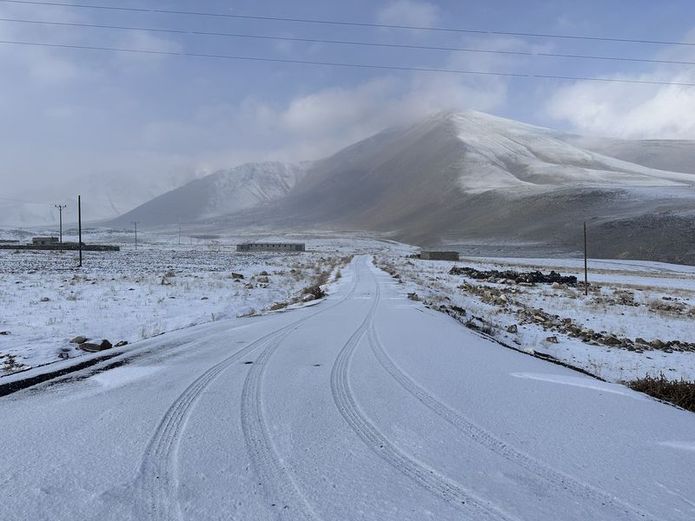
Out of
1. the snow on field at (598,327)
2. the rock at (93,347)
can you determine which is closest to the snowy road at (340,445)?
the rock at (93,347)

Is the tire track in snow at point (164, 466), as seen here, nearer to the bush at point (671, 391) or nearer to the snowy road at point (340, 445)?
the snowy road at point (340, 445)

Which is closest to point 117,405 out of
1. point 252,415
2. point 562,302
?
point 252,415

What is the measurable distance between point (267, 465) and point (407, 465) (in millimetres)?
1105

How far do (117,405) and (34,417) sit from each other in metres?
0.75

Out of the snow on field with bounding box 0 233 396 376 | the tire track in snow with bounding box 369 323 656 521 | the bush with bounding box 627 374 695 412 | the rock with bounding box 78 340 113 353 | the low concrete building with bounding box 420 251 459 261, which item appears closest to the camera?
the tire track in snow with bounding box 369 323 656 521

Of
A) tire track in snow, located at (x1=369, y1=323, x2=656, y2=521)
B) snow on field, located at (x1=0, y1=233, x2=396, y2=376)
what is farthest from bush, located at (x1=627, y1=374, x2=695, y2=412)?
snow on field, located at (x1=0, y1=233, x2=396, y2=376)

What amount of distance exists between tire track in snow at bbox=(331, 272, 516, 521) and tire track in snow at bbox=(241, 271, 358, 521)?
2.71ft

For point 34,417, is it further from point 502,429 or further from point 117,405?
point 502,429

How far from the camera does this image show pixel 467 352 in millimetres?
8484

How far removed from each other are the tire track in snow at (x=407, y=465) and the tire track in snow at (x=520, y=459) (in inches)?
26.4

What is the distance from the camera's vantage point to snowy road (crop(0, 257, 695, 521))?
314cm

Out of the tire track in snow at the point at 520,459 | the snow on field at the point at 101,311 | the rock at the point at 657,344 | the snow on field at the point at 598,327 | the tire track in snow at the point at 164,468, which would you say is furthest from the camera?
the rock at the point at 657,344

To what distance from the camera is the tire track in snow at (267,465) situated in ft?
10.2

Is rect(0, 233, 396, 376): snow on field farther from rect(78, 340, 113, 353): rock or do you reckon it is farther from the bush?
the bush
